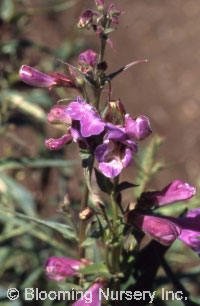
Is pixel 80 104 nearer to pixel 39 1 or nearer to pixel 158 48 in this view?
pixel 39 1

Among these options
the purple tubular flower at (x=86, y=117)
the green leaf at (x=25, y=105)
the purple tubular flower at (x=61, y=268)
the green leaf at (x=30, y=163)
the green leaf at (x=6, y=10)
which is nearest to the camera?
the purple tubular flower at (x=86, y=117)

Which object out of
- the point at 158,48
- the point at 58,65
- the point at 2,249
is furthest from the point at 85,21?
the point at 158,48

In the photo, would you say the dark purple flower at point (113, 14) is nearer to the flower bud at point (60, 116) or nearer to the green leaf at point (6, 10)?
the flower bud at point (60, 116)

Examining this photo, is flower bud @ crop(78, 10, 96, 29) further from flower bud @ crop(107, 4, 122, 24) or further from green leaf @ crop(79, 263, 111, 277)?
green leaf @ crop(79, 263, 111, 277)

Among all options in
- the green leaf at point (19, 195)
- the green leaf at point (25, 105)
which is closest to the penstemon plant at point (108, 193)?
the green leaf at point (19, 195)

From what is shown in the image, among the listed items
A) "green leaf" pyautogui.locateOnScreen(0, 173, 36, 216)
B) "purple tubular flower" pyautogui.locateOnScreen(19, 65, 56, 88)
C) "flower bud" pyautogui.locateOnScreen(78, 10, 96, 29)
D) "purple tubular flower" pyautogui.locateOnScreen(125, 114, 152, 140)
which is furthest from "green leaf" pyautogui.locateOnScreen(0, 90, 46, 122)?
"purple tubular flower" pyautogui.locateOnScreen(125, 114, 152, 140)

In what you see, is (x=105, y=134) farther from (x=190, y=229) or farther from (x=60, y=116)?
(x=190, y=229)
